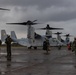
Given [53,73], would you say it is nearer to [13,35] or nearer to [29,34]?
[29,34]

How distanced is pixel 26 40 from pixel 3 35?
14.0 meters

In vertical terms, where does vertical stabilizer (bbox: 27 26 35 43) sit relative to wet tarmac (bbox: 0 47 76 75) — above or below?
above

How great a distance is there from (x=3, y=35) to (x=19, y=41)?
32.7 feet

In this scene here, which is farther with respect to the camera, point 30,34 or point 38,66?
point 30,34

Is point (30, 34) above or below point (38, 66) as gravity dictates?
above

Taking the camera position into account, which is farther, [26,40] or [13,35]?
[13,35]

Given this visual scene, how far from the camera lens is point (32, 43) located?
61.4 m

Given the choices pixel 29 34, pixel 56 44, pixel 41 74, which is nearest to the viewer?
pixel 41 74

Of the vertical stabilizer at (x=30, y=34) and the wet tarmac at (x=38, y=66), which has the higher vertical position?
the vertical stabilizer at (x=30, y=34)

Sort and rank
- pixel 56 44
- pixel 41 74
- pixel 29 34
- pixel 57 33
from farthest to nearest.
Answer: pixel 57 33 < pixel 56 44 < pixel 29 34 < pixel 41 74

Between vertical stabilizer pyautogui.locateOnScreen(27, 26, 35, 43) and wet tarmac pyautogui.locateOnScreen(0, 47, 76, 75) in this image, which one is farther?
vertical stabilizer pyautogui.locateOnScreen(27, 26, 35, 43)

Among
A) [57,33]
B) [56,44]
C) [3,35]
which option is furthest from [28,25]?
[57,33]

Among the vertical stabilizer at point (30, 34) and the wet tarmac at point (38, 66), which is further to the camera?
the vertical stabilizer at point (30, 34)

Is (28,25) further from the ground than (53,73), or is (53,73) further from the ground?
(28,25)
